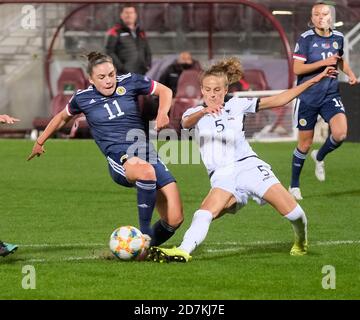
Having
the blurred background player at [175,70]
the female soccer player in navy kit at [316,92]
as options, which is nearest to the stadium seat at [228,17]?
the blurred background player at [175,70]

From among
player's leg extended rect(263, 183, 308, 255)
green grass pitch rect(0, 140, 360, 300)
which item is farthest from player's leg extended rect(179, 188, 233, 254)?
player's leg extended rect(263, 183, 308, 255)

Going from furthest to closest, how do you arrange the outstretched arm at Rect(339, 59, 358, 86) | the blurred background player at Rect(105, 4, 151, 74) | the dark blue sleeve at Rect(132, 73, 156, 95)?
the blurred background player at Rect(105, 4, 151, 74) → the outstretched arm at Rect(339, 59, 358, 86) → the dark blue sleeve at Rect(132, 73, 156, 95)

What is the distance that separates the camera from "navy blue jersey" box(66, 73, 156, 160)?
35.8 feet

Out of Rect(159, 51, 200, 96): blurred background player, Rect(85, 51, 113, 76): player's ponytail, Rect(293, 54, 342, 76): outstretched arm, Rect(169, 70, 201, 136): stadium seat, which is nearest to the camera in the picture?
Rect(85, 51, 113, 76): player's ponytail

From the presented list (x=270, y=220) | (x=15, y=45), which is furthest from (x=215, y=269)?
(x=15, y=45)

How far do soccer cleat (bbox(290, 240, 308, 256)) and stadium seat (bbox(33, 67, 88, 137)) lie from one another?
13.8 meters

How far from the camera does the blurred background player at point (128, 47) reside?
75.0 ft

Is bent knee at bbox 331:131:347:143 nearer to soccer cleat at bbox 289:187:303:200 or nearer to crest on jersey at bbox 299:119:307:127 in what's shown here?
crest on jersey at bbox 299:119:307:127

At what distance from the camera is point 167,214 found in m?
10.7
